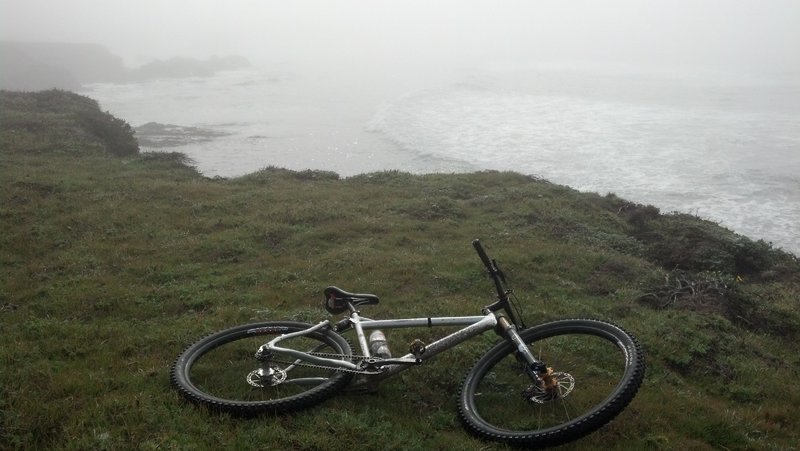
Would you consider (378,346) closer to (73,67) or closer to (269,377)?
(269,377)

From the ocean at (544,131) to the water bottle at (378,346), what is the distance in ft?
81.7

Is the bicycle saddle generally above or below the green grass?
above

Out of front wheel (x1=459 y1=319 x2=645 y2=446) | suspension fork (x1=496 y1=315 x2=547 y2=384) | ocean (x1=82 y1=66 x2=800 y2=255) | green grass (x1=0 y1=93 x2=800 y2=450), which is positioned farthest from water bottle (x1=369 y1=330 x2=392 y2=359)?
ocean (x1=82 y1=66 x2=800 y2=255)

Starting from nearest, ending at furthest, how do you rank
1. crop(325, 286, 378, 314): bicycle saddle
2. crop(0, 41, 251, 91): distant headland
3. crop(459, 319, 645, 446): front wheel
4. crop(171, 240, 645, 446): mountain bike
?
1. crop(459, 319, 645, 446): front wheel
2. crop(171, 240, 645, 446): mountain bike
3. crop(325, 286, 378, 314): bicycle saddle
4. crop(0, 41, 251, 91): distant headland

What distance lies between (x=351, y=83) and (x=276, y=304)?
326 feet

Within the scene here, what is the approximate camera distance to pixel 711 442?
7.29m

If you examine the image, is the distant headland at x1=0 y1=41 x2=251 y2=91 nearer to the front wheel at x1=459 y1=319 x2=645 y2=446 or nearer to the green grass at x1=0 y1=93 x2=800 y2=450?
the green grass at x1=0 y1=93 x2=800 y2=450

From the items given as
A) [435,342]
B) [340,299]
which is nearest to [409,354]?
[435,342]

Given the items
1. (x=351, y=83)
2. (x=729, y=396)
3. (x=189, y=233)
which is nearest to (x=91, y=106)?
(x=189, y=233)

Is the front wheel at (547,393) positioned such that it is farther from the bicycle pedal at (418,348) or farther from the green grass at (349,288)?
the bicycle pedal at (418,348)

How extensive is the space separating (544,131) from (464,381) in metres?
52.5

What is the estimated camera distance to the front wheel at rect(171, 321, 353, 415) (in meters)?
6.74

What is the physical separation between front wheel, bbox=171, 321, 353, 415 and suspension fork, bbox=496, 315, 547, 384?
6.48ft

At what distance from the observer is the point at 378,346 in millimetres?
7125
